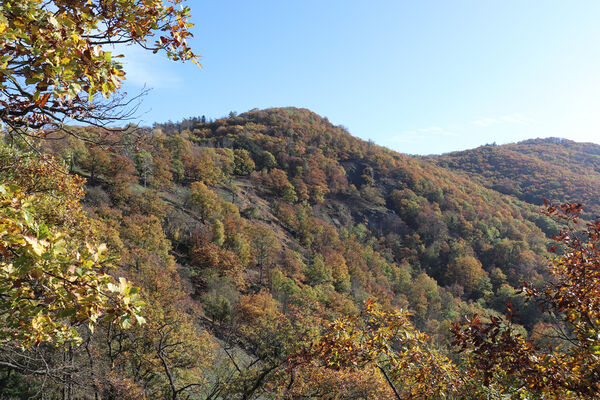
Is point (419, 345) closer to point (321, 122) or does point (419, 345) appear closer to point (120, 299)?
point (120, 299)

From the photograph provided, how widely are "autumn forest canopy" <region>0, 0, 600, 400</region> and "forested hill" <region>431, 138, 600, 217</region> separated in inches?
50.7

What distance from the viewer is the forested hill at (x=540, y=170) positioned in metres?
113

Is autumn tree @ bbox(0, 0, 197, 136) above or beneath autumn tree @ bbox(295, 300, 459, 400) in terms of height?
above

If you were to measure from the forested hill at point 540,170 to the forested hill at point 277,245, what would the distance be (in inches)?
433

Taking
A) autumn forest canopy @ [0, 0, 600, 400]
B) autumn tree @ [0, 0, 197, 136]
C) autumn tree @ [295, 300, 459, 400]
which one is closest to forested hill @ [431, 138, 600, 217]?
autumn forest canopy @ [0, 0, 600, 400]

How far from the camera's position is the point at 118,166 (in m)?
53.0

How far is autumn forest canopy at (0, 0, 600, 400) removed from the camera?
2.63 meters

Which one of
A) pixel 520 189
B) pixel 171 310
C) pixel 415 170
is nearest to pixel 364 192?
pixel 415 170

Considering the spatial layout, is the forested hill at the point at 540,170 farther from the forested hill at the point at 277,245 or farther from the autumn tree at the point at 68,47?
the autumn tree at the point at 68,47

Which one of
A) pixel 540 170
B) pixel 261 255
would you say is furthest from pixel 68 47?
pixel 540 170

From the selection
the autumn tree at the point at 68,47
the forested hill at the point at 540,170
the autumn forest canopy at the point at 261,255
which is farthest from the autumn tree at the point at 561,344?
the forested hill at the point at 540,170

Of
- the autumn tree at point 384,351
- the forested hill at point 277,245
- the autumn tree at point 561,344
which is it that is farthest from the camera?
the forested hill at point 277,245

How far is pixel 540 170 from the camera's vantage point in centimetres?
14038

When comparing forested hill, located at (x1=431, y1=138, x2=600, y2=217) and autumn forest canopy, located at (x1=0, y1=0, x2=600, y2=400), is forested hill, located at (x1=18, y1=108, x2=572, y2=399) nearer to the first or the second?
autumn forest canopy, located at (x1=0, y1=0, x2=600, y2=400)
